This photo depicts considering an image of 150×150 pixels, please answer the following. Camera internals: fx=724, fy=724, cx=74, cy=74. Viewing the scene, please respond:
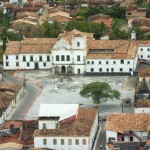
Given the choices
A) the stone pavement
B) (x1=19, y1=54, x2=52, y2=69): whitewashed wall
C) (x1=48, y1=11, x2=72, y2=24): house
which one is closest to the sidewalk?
the stone pavement

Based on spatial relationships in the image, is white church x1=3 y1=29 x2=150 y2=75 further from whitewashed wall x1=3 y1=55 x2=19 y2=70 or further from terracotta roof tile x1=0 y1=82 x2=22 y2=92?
terracotta roof tile x1=0 y1=82 x2=22 y2=92

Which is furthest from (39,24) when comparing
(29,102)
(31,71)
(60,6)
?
(29,102)

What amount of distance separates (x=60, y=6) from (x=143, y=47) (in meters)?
41.9

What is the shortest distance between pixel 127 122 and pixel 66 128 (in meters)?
5.89

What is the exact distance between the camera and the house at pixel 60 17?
412 feet

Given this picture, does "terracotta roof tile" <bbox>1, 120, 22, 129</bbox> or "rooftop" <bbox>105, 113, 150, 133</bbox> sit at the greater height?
"rooftop" <bbox>105, 113, 150, 133</bbox>

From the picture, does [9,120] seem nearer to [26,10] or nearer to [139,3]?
[26,10]

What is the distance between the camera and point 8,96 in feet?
270

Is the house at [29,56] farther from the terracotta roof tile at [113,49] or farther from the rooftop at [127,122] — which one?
the rooftop at [127,122]

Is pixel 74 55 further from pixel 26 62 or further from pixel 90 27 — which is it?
pixel 90 27

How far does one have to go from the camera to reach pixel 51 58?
97.8 metres

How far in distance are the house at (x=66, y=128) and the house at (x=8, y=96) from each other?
697 centimetres

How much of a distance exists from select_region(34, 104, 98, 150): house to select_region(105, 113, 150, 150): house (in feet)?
5.89

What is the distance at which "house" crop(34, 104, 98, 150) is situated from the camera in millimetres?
66375
